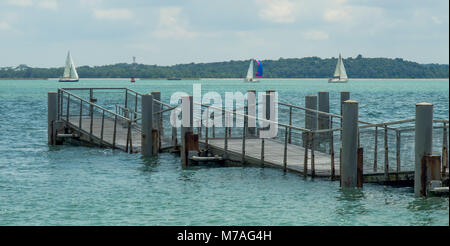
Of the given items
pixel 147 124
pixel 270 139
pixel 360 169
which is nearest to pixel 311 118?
pixel 270 139

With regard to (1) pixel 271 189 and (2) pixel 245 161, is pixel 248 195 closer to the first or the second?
(1) pixel 271 189

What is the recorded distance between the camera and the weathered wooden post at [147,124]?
22.5 metres

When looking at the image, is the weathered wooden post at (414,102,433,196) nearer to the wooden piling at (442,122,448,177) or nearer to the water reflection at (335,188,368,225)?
the wooden piling at (442,122,448,177)

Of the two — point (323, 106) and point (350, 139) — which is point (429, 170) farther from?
point (323, 106)

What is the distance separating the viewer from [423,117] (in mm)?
14688

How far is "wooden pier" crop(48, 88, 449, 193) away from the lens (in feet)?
54.4

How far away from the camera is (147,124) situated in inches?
891

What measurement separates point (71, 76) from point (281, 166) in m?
146

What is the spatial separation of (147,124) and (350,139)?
8.47 metres

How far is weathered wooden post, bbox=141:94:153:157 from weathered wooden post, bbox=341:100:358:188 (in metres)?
8.17

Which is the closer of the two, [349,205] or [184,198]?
[349,205]

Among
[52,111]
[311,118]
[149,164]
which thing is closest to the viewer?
[149,164]
